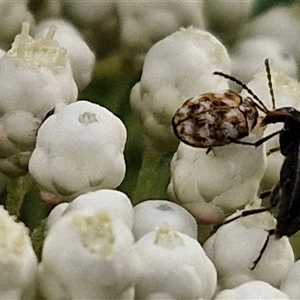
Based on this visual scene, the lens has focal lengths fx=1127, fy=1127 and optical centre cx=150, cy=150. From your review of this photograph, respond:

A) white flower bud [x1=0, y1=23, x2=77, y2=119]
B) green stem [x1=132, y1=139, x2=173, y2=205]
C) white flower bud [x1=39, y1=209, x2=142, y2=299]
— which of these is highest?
white flower bud [x1=0, y1=23, x2=77, y2=119]

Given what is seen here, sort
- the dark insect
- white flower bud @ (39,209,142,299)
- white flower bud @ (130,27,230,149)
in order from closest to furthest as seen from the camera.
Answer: white flower bud @ (39,209,142,299)
the dark insect
white flower bud @ (130,27,230,149)

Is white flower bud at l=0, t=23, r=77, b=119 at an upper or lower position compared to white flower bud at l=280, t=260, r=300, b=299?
upper

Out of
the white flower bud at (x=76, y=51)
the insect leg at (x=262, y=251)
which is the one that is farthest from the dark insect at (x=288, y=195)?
the white flower bud at (x=76, y=51)

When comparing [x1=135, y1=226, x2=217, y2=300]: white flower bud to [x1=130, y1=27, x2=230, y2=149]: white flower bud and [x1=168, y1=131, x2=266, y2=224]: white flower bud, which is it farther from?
[x1=130, y1=27, x2=230, y2=149]: white flower bud

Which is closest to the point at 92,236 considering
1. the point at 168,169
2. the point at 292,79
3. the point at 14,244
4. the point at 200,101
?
the point at 14,244

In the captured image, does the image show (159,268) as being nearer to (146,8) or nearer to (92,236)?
(92,236)

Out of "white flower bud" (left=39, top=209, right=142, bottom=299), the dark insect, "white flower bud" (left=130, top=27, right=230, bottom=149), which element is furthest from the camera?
"white flower bud" (left=130, top=27, right=230, bottom=149)

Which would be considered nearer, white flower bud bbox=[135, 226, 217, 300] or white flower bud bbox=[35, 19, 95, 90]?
white flower bud bbox=[135, 226, 217, 300]

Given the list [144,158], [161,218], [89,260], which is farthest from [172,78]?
[89,260]

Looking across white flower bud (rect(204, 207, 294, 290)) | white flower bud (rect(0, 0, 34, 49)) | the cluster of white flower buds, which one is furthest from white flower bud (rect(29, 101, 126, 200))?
white flower bud (rect(0, 0, 34, 49))
